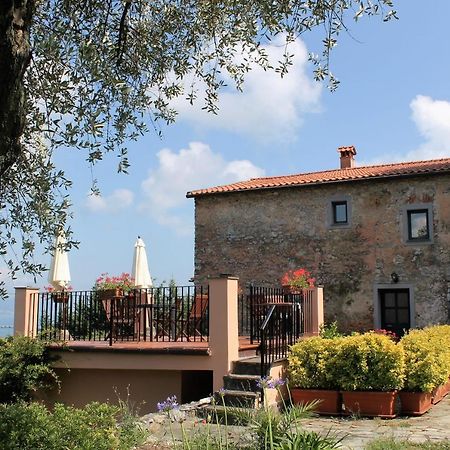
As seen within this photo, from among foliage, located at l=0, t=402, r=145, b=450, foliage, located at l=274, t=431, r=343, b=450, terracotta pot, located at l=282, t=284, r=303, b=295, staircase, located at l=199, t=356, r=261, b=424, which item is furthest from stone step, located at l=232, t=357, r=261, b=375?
foliage, located at l=274, t=431, r=343, b=450

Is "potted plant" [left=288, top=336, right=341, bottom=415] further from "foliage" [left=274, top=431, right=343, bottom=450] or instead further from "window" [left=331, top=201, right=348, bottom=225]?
"window" [left=331, top=201, right=348, bottom=225]

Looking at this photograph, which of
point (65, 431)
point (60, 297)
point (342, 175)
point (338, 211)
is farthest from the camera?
point (342, 175)

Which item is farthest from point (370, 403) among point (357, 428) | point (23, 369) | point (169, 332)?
point (23, 369)

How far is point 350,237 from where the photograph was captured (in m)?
17.9

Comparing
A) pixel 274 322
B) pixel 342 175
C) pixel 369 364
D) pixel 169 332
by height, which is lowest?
pixel 369 364

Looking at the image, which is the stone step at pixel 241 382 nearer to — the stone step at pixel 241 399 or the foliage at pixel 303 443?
the stone step at pixel 241 399

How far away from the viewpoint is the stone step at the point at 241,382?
891 centimetres

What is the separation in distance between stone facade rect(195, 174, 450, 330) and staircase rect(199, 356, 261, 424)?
27.8 ft

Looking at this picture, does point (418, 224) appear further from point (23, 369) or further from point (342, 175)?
point (23, 369)

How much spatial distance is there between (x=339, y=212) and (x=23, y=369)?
10494mm

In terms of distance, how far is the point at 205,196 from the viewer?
19984 mm

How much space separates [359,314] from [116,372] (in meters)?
8.66

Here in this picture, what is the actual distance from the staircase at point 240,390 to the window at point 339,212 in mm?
9097

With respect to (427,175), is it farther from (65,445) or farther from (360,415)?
(65,445)
